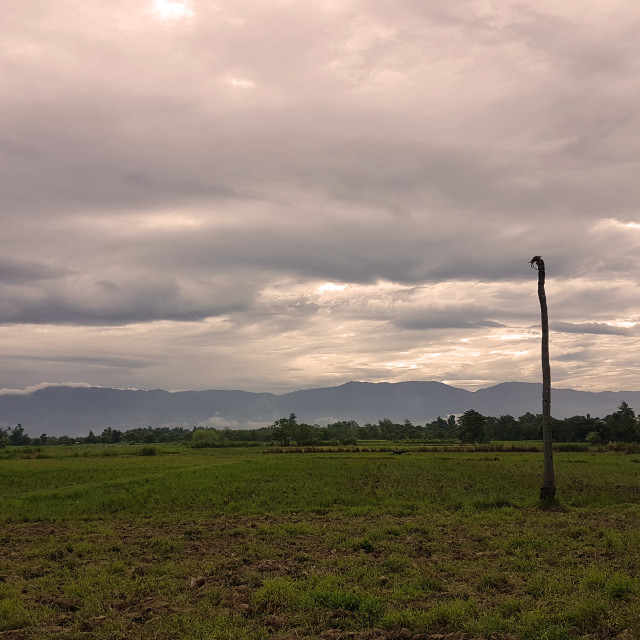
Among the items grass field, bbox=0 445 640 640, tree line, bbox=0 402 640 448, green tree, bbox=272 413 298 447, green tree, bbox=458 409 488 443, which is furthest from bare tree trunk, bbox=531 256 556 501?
green tree, bbox=272 413 298 447

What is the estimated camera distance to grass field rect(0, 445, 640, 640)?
10.3m

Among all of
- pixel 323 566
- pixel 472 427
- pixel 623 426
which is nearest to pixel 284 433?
pixel 472 427

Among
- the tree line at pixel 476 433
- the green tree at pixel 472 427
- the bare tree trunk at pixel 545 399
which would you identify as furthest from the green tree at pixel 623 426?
the bare tree trunk at pixel 545 399

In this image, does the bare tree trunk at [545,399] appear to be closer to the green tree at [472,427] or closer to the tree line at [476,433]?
the tree line at [476,433]

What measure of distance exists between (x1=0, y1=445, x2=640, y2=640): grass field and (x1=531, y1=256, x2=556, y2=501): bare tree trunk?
1.34 metres

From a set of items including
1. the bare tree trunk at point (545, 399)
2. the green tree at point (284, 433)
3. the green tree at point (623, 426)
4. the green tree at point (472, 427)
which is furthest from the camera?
the green tree at point (284, 433)

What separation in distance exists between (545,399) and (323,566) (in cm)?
1909

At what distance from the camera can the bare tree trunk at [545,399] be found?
88.4ft

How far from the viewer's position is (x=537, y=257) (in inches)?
1176

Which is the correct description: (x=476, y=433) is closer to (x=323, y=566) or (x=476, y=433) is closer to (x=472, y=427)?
(x=472, y=427)

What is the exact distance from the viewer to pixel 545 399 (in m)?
28.2

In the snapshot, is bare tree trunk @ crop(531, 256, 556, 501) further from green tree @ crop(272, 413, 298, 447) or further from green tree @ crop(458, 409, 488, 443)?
green tree @ crop(272, 413, 298, 447)

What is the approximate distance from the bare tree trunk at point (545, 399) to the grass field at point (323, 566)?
52.9 inches

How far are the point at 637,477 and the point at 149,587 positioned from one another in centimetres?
4064
